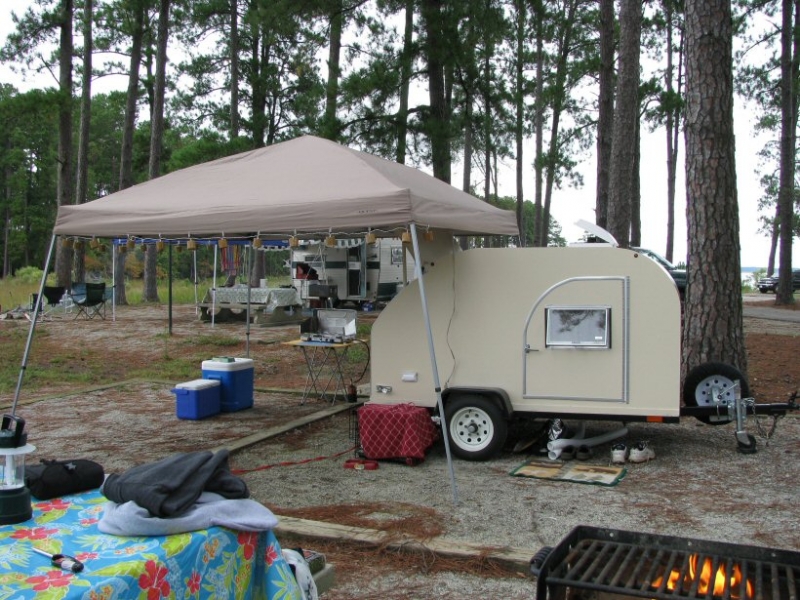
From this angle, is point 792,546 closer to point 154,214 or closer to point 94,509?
point 94,509

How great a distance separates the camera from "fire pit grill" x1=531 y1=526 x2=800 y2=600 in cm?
216

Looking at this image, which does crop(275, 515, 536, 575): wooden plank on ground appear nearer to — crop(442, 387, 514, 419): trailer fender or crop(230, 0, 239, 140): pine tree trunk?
crop(442, 387, 514, 419): trailer fender

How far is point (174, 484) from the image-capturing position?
2535 millimetres

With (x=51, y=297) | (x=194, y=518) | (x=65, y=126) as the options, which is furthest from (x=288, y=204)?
(x=65, y=126)

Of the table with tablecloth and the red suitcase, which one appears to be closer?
the red suitcase

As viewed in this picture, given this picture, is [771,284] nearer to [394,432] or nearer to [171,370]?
[171,370]

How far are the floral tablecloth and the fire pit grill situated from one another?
3.42 feet

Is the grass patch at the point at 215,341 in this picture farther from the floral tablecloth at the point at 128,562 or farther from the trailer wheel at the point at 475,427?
the floral tablecloth at the point at 128,562

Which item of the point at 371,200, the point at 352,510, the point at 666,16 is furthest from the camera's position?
the point at 666,16

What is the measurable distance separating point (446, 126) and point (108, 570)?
1144cm

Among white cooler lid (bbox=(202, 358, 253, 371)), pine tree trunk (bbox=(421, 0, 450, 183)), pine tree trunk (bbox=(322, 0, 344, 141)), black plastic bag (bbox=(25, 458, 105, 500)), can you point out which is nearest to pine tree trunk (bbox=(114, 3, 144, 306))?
pine tree trunk (bbox=(322, 0, 344, 141))

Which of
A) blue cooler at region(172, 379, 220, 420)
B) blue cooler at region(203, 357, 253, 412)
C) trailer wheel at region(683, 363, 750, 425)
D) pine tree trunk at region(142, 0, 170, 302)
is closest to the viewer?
trailer wheel at region(683, 363, 750, 425)

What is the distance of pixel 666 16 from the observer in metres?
22.4

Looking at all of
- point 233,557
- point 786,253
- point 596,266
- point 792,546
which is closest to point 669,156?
point 786,253
